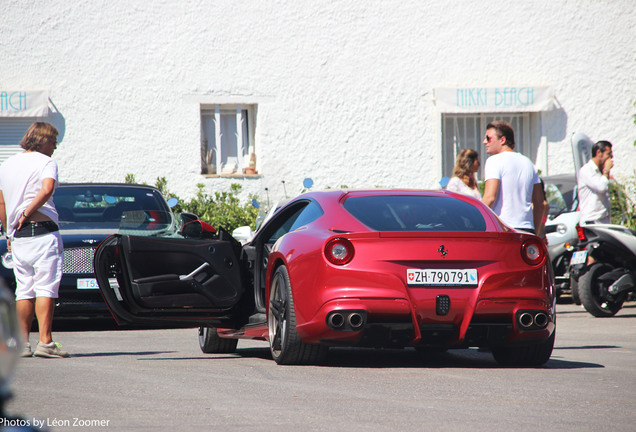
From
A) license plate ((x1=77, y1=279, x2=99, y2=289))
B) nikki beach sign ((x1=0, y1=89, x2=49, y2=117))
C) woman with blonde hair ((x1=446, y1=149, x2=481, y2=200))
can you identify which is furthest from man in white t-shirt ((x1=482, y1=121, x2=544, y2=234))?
nikki beach sign ((x1=0, y1=89, x2=49, y2=117))

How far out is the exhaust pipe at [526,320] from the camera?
6.70 m

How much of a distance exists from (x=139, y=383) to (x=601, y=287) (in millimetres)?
6876

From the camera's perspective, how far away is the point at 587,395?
225 inches

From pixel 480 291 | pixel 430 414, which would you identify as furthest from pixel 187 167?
pixel 430 414

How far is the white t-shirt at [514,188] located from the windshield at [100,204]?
12.3ft

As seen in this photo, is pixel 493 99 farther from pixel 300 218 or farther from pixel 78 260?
pixel 300 218

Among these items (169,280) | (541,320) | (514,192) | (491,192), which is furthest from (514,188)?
(169,280)

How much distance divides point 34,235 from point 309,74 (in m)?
11.2

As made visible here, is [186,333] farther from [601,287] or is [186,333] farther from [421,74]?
[421,74]

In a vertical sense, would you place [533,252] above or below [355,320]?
above

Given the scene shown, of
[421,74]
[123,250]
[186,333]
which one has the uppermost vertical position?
[421,74]

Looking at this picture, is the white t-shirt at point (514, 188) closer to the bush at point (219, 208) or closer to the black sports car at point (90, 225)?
the black sports car at point (90, 225)

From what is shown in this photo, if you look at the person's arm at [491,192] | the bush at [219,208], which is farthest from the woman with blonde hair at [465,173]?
the bush at [219,208]

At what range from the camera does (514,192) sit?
878 cm
